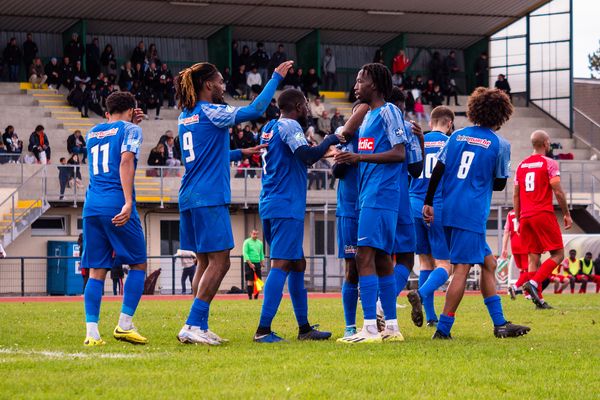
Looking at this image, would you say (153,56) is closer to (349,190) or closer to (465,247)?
(349,190)

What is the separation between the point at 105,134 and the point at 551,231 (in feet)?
24.7

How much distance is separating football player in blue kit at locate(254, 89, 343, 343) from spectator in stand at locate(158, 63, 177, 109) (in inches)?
1209

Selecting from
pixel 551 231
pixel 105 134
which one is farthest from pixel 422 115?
pixel 105 134

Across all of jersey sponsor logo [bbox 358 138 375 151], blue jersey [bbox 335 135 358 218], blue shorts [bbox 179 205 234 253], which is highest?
jersey sponsor logo [bbox 358 138 375 151]

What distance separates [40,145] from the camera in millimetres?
33438

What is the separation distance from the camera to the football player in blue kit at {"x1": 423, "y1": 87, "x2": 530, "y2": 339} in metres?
9.80

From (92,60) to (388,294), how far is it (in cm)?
3234

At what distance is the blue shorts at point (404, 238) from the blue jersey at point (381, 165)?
0.73m

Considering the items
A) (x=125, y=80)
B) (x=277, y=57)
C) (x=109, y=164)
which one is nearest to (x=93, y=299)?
(x=109, y=164)

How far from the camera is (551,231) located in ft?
49.9

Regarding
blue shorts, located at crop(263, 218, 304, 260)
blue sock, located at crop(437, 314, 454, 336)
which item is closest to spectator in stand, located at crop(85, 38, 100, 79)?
blue shorts, located at crop(263, 218, 304, 260)

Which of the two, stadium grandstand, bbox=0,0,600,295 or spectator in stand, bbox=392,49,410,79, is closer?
stadium grandstand, bbox=0,0,600,295

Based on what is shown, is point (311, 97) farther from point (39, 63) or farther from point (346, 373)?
point (346, 373)

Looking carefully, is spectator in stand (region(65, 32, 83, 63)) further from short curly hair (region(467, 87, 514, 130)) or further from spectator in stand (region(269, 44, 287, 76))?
short curly hair (region(467, 87, 514, 130))
